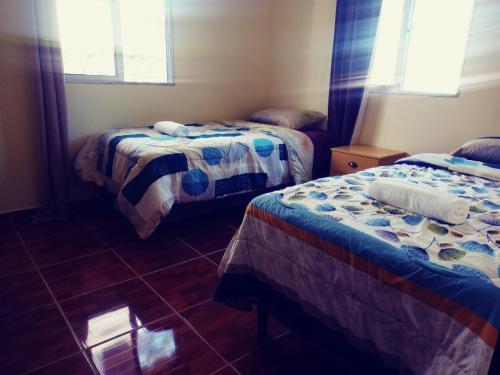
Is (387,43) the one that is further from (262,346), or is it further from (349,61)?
(262,346)

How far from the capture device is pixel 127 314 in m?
1.78

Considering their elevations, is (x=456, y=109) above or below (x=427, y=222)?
above

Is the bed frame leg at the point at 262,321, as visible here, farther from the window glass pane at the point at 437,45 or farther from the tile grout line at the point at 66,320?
the window glass pane at the point at 437,45

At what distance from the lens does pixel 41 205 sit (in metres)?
2.97

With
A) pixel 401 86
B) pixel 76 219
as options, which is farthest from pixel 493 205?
pixel 76 219

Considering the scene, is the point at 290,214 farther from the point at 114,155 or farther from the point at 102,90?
the point at 102,90

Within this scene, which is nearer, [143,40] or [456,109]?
[456,109]

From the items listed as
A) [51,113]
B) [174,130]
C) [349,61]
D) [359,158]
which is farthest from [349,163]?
[51,113]

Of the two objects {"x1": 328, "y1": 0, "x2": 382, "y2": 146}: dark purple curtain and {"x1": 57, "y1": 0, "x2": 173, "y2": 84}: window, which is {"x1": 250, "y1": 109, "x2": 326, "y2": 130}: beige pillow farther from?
{"x1": 57, "y1": 0, "x2": 173, "y2": 84}: window

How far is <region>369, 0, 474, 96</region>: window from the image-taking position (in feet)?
8.63

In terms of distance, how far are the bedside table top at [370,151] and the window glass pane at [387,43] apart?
59cm

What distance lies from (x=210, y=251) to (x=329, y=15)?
102 inches

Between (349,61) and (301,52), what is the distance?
74 cm

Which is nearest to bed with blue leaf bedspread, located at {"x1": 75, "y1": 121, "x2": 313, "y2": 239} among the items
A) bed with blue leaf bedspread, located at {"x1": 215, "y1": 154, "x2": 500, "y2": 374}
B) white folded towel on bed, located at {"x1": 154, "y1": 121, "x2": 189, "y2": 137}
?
white folded towel on bed, located at {"x1": 154, "y1": 121, "x2": 189, "y2": 137}
